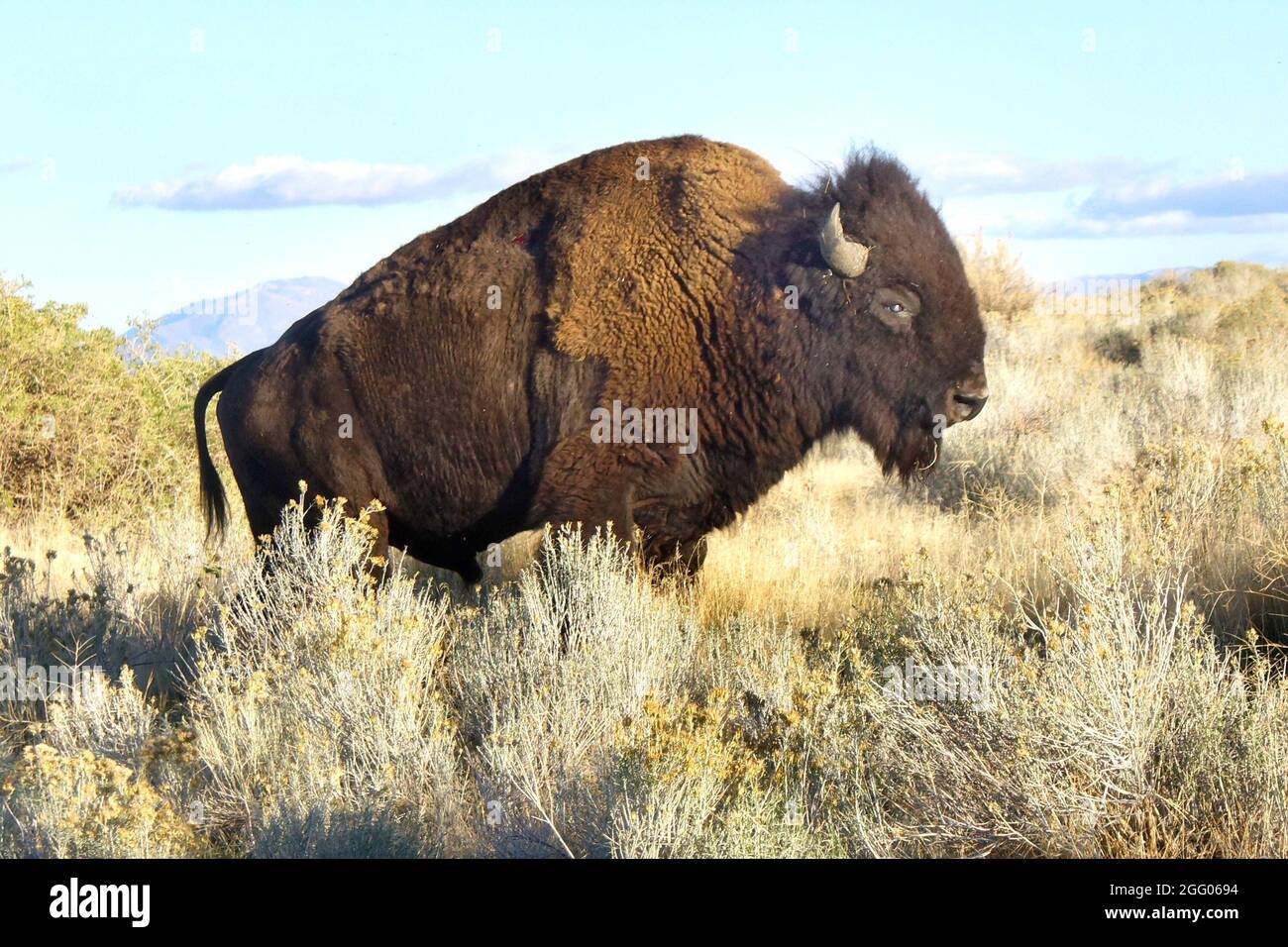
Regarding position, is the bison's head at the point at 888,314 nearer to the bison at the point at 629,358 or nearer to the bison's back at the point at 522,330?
the bison at the point at 629,358

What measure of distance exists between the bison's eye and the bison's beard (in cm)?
44

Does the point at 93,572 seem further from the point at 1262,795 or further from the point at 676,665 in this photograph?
the point at 1262,795

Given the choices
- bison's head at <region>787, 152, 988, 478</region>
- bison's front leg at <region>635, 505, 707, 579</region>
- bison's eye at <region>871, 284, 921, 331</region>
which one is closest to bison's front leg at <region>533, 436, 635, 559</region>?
bison's front leg at <region>635, 505, 707, 579</region>

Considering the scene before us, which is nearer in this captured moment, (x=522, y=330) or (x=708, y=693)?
(x=708, y=693)

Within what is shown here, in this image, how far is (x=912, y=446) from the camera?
262 inches

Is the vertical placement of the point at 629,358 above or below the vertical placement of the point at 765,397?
above

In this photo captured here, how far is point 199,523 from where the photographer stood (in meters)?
9.73

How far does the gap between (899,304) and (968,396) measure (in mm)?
579

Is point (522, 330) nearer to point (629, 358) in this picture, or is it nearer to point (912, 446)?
point (629, 358)

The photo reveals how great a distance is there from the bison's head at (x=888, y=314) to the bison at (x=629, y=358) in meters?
0.01

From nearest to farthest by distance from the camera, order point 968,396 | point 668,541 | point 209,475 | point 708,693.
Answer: point 708,693 < point 968,396 < point 668,541 < point 209,475

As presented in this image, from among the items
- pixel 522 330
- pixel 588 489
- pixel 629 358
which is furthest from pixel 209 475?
pixel 629 358

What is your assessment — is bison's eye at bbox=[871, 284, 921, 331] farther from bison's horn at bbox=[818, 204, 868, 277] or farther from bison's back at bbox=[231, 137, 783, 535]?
bison's back at bbox=[231, 137, 783, 535]
